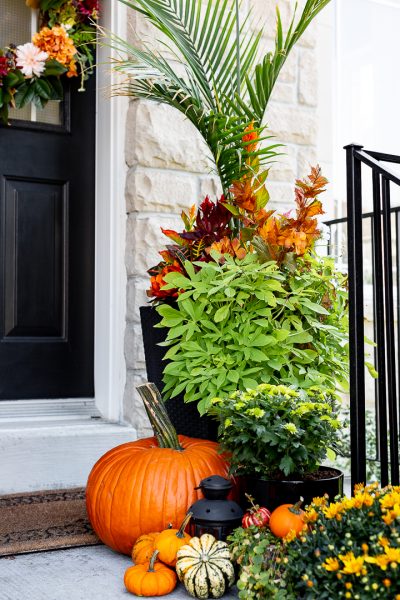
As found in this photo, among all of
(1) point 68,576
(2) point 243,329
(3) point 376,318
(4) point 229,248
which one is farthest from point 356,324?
(1) point 68,576

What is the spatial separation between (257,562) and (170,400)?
0.84 meters

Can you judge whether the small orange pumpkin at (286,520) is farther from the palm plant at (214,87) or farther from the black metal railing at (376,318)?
the palm plant at (214,87)

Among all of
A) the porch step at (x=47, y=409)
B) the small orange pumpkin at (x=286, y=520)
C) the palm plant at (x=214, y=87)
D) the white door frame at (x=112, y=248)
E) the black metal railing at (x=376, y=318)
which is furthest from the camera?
the white door frame at (x=112, y=248)

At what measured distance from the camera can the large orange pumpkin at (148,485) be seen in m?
1.88

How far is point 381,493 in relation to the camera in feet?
4.98

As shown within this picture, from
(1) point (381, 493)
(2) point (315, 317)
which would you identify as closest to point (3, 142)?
(2) point (315, 317)

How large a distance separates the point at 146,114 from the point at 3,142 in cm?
58

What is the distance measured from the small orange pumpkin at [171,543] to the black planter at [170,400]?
495mm

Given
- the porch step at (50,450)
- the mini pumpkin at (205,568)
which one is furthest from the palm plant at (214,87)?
the mini pumpkin at (205,568)

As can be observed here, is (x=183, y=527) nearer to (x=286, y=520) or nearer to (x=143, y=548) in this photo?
(x=143, y=548)

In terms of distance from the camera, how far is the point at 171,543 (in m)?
1.73

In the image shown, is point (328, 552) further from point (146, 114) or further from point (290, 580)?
point (146, 114)

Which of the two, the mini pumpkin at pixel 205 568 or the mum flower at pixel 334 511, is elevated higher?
the mum flower at pixel 334 511

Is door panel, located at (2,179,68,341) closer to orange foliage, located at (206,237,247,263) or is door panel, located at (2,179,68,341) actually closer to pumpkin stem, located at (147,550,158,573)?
orange foliage, located at (206,237,247,263)
